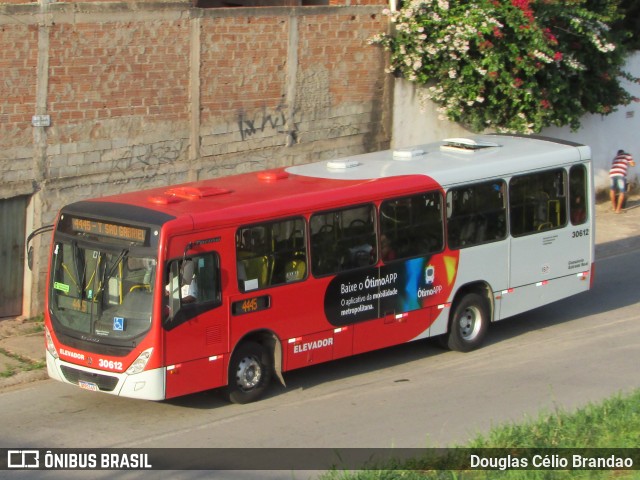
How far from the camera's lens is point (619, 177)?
896 inches

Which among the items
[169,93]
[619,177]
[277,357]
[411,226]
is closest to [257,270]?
[277,357]

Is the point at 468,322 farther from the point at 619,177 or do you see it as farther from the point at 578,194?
the point at 619,177

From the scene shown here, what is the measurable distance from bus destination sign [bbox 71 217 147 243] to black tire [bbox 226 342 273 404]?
1708 millimetres

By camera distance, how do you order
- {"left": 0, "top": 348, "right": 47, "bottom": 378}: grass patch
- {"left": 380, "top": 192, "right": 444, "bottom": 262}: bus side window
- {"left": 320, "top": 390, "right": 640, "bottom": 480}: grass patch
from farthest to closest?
{"left": 0, "top": 348, "right": 47, "bottom": 378}: grass patch, {"left": 380, "top": 192, "right": 444, "bottom": 262}: bus side window, {"left": 320, "top": 390, "right": 640, "bottom": 480}: grass patch

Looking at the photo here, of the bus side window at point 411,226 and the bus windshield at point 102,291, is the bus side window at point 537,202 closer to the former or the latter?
the bus side window at point 411,226

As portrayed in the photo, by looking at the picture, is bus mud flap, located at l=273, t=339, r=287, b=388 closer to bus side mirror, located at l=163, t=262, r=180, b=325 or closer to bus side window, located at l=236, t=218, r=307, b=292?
bus side window, located at l=236, t=218, r=307, b=292

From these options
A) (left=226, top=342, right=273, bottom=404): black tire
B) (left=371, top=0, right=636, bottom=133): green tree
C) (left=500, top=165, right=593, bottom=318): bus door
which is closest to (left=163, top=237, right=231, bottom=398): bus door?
(left=226, top=342, right=273, bottom=404): black tire

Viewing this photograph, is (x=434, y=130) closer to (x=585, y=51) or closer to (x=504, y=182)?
(x=585, y=51)

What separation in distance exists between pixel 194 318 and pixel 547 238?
5653 mm

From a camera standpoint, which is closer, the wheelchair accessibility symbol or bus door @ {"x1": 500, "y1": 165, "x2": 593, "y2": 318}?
the wheelchair accessibility symbol

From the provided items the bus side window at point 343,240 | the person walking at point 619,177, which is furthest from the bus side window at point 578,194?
the person walking at point 619,177

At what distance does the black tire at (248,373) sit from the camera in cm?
1189

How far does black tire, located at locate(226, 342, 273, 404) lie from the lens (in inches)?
468

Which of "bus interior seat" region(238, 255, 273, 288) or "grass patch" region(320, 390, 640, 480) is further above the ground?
"bus interior seat" region(238, 255, 273, 288)
